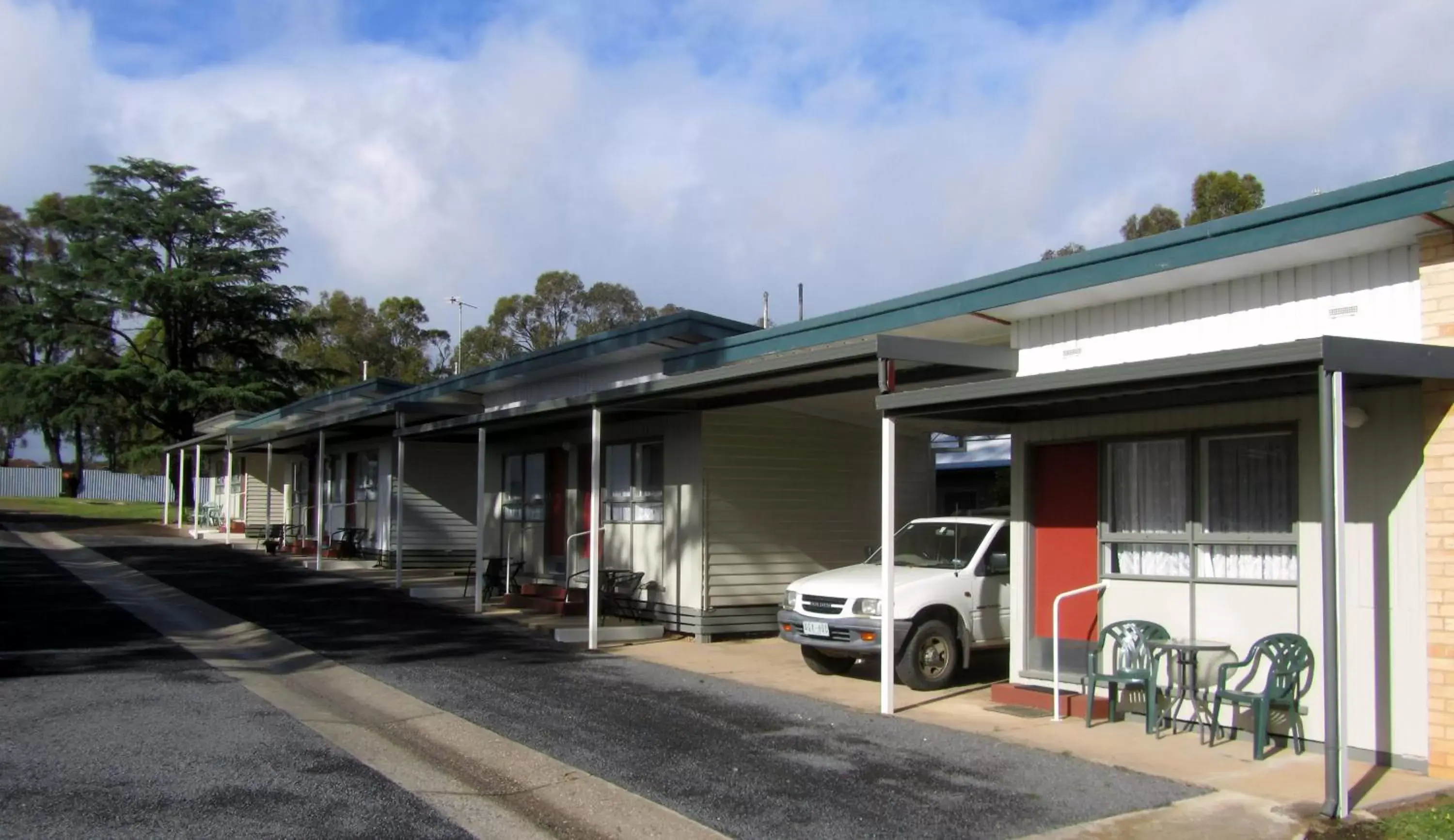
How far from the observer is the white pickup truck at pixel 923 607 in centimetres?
1082

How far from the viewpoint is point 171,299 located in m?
43.3

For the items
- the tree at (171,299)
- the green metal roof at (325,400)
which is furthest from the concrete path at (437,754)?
the tree at (171,299)

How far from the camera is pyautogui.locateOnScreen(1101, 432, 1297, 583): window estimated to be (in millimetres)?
8609

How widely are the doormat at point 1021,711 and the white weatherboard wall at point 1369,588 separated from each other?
1413 mm

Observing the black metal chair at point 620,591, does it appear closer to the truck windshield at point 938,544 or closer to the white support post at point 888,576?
the truck windshield at point 938,544

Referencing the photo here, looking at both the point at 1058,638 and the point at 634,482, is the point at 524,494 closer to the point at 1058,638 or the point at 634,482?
the point at 634,482

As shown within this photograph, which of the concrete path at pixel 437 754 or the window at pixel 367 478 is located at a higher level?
the window at pixel 367 478

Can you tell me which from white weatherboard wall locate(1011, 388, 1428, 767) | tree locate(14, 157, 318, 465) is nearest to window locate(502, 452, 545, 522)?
white weatherboard wall locate(1011, 388, 1428, 767)

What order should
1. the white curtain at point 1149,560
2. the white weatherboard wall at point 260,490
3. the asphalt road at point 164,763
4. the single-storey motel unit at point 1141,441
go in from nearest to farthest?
the asphalt road at point 164,763, the single-storey motel unit at point 1141,441, the white curtain at point 1149,560, the white weatherboard wall at point 260,490

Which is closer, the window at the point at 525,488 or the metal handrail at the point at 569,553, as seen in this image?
the metal handrail at the point at 569,553

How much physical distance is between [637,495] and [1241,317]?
896 cm

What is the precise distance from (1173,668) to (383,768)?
5.91 metres

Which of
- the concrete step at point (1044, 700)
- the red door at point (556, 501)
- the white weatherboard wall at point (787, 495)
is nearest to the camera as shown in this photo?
the concrete step at point (1044, 700)

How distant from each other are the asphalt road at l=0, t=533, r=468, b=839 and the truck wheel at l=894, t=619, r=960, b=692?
16.9ft
